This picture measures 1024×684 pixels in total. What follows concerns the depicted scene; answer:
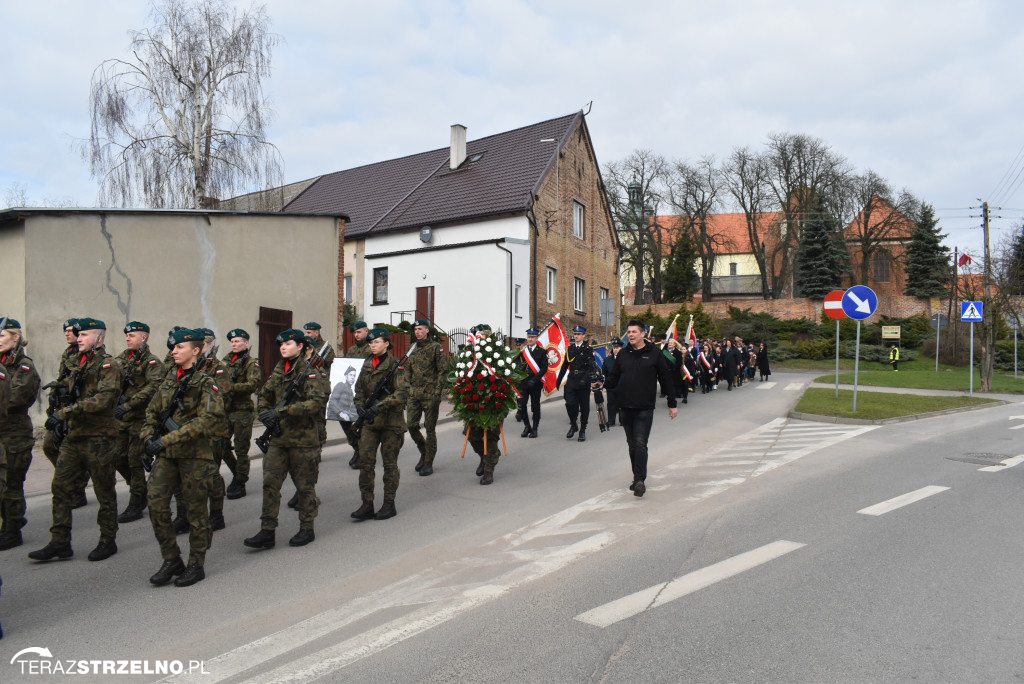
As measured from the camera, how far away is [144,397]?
6.47 meters

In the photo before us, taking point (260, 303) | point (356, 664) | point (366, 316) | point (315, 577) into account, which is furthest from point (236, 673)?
point (366, 316)

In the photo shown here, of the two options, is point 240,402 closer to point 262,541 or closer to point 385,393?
point 385,393

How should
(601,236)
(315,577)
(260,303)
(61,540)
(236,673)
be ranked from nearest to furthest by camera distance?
1. (236,673)
2. (315,577)
3. (61,540)
4. (260,303)
5. (601,236)

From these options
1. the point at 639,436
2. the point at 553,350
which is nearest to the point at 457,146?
the point at 553,350

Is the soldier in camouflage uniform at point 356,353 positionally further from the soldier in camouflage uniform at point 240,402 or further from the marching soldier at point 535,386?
the marching soldier at point 535,386

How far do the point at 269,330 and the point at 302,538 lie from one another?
388 inches

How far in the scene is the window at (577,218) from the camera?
3253cm

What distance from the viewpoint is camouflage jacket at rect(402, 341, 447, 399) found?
9.46 m

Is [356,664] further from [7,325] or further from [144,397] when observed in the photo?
[7,325]

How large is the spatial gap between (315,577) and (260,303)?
10.9 meters

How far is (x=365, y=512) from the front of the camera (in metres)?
6.97

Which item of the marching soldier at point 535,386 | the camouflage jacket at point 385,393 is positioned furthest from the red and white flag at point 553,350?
the camouflage jacket at point 385,393

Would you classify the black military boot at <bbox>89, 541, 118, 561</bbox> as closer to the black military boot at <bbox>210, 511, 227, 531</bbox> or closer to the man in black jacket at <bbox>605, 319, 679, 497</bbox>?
the black military boot at <bbox>210, 511, 227, 531</bbox>

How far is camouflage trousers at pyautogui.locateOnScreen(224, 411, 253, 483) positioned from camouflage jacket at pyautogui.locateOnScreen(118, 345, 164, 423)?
1310mm
